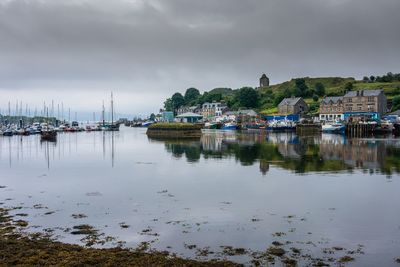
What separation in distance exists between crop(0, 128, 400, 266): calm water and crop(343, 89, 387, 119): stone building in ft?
226

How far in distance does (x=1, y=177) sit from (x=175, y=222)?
16504 millimetres

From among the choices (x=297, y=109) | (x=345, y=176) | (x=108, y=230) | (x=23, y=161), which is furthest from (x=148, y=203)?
(x=297, y=109)

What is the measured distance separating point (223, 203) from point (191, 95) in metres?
166

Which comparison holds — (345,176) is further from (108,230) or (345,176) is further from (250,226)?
(108,230)

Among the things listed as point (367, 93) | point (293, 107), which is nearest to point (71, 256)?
point (367, 93)

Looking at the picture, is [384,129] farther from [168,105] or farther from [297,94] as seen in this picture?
Result: [168,105]

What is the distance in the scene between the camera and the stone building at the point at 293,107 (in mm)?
111938

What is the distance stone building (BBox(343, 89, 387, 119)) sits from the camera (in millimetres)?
94062

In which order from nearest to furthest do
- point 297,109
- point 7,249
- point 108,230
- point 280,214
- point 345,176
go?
point 7,249
point 108,230
point 280,214
point 345,176
point 297,109

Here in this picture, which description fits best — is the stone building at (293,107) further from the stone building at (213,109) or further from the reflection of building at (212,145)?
the reflection of building at (212,145)

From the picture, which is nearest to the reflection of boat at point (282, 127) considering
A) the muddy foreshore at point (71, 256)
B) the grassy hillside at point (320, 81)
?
the muddy foreshore at point (71, 256)

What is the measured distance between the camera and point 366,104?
315ft

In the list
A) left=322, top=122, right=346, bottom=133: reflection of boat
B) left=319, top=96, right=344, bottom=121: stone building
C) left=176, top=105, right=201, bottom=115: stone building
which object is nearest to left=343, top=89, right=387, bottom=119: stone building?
left=319, top=96, right=344, bottom=121: stone building

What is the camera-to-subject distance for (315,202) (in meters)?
17.1
